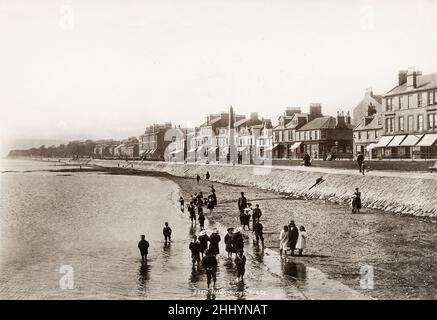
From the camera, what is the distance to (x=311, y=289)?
12.6 m

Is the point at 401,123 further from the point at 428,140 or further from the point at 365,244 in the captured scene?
the point at 365,244

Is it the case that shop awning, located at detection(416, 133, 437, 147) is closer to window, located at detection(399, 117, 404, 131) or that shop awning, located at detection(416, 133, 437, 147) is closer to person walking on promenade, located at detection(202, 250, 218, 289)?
window, located at detection(399, 117, 404, 131)

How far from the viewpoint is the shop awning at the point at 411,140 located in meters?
42.2

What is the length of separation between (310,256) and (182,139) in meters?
88.2

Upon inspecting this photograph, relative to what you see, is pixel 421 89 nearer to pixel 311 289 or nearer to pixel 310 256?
pixel 310 256

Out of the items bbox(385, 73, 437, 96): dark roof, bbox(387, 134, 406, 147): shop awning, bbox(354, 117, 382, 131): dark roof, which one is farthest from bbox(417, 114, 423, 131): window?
bbox(354, 117, 382, 131): dark roof

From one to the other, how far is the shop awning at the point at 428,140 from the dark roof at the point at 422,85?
4.19 m

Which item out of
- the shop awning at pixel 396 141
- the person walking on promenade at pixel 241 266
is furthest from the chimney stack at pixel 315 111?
the person walking on promenade at pixel 241 266

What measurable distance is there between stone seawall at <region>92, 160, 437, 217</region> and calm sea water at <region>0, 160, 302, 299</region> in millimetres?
10893

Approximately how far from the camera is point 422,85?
42656mm
